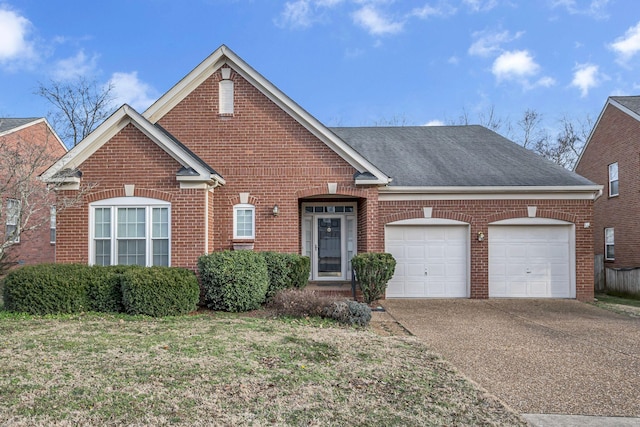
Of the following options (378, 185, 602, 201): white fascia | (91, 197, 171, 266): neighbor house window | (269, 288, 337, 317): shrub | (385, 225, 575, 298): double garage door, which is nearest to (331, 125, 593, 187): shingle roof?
(378, 185, 602, 201): white fascia

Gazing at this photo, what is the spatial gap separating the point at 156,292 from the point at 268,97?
21.2ft

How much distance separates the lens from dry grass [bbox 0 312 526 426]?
14.6 feet

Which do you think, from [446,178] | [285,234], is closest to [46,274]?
[285,234]

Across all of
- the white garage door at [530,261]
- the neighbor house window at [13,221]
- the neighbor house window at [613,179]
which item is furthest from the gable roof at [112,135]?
the neighbor house window at [613,179]

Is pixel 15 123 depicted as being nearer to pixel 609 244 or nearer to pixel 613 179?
pixel 613 179

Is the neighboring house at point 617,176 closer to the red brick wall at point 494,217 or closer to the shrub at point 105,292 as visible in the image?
the red brick wall at point 494,217

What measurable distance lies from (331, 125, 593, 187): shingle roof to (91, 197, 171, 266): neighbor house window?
266 inches

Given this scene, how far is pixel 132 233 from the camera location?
37.1 feet

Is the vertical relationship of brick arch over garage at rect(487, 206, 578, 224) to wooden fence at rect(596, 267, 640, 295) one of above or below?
above

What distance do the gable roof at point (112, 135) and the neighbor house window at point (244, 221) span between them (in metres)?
1.88

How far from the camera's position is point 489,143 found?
54.8ft

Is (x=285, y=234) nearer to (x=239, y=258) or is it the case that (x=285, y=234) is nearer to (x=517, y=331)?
(x=239, y=258)

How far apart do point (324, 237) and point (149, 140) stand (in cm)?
636

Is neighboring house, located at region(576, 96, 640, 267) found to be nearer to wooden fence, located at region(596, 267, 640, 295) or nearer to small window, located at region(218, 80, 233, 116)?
wooden fence, located at region(596, 267, 640, 295)
